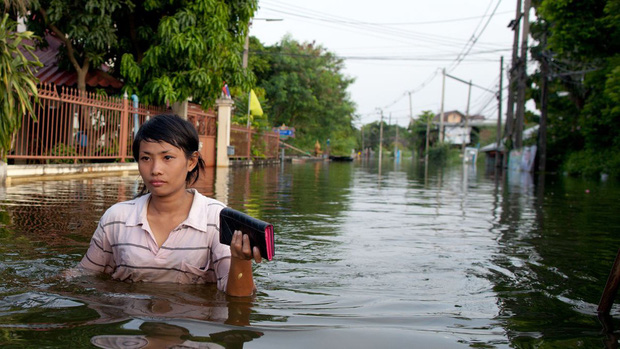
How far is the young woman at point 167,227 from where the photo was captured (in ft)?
9.61

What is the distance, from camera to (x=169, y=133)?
2.90 m

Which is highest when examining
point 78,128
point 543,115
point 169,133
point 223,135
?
point 543,115

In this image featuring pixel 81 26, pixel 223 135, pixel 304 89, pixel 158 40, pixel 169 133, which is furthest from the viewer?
pixel 304 89

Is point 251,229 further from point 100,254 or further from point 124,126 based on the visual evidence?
point 124,126

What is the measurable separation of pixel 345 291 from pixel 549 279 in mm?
1450

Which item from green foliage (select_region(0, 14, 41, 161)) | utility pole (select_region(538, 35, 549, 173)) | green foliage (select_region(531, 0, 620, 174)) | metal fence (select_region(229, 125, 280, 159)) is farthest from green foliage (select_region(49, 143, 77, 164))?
utility pole (select_region(538, 35, 549, 173))

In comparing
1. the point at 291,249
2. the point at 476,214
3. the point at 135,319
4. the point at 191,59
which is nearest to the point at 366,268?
the point at 291,249

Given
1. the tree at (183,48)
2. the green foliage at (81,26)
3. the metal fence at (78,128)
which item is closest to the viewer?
the metal fence at (78,128)

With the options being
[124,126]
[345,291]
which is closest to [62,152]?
[124,126]

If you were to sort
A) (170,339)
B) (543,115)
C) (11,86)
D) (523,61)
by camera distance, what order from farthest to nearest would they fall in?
1. (543,115)
2. (523,61)
3. (11,86)
4. (170,339)

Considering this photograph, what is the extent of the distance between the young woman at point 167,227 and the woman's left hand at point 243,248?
12.2 inches

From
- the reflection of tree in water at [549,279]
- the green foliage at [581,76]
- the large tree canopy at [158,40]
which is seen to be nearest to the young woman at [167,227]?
the reflection of tree in water at [549,279]

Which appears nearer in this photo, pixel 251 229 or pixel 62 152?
pixel 251 229

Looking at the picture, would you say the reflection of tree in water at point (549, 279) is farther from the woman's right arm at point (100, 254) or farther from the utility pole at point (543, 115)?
the utility pole at point (543, 115)
